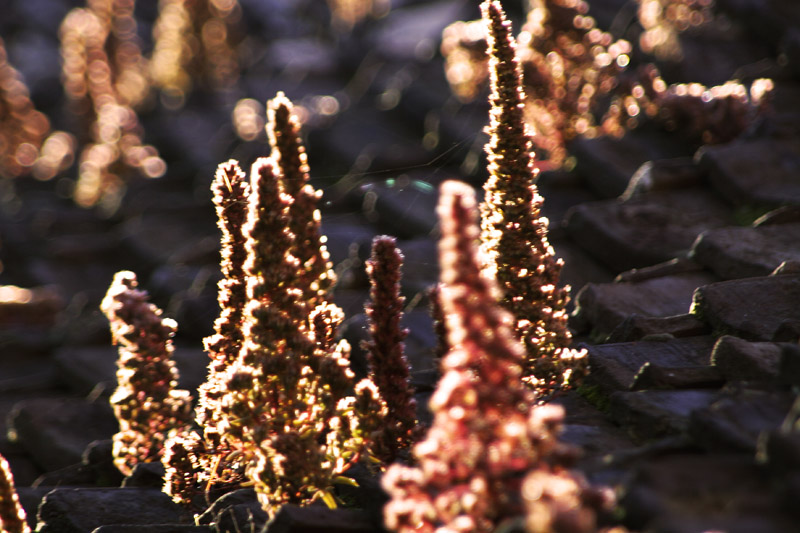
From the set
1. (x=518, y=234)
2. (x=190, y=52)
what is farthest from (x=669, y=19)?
(x=190, y=52)

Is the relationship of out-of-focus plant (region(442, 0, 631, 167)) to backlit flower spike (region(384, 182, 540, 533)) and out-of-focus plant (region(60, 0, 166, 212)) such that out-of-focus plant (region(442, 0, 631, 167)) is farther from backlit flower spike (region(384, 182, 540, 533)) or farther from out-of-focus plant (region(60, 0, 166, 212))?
backlit flower spike (region(384, 182, 540, 533))

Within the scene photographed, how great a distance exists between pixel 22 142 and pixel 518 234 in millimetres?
7634

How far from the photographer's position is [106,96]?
10070 millimetres

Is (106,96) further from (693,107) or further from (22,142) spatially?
(693,107)

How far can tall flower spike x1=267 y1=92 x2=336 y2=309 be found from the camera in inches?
140

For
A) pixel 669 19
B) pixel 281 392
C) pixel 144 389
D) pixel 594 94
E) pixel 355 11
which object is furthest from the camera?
pixel 355 11

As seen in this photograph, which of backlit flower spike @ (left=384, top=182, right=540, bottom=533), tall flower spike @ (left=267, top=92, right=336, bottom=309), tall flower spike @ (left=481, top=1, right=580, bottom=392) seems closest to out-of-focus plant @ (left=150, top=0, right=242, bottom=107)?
tall flower spike @ (left=267, top=92, right=336, bottom=309)

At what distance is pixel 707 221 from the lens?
4777mm

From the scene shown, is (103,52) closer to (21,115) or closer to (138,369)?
(21,115)

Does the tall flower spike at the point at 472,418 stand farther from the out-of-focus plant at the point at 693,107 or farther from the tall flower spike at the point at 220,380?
the out-of-focus plant at the point at 693,107

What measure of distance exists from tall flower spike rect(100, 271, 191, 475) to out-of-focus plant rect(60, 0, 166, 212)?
4.59 metres

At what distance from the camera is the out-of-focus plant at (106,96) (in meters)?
8.80

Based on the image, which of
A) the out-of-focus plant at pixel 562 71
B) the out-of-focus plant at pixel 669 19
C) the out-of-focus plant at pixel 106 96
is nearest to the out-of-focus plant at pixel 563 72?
the out-of-focus plant at pixel 562 71

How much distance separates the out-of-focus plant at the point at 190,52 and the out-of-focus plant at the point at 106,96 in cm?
29
